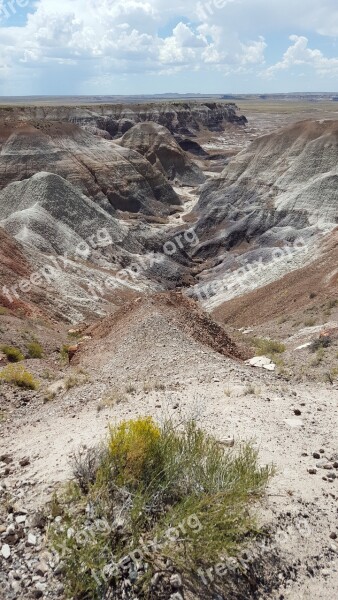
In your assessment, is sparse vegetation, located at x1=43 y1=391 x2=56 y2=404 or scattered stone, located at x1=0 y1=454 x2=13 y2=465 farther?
sparse vegetation, located at x1=43 y1=391 x2=56 y2=404

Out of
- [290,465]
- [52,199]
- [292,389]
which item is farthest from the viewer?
[52,199]

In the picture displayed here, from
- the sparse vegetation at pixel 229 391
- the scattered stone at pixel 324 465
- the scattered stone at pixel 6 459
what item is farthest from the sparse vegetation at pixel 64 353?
the scattered stone at pixel 324 465

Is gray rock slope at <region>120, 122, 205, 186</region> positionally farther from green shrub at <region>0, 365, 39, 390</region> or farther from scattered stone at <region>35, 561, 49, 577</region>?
scattered stone at <region>35, 561, 49, 577</region>

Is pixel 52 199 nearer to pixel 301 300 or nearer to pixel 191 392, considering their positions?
pixel 301 300

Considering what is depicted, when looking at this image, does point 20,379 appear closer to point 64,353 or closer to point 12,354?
point 12,354

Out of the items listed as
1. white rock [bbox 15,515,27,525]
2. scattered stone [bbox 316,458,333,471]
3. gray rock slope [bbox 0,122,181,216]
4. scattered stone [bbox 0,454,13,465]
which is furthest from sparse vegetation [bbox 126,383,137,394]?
gray rock slope [bbox 0,122,181,216]

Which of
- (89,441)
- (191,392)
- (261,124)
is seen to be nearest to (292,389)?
(191,392)
